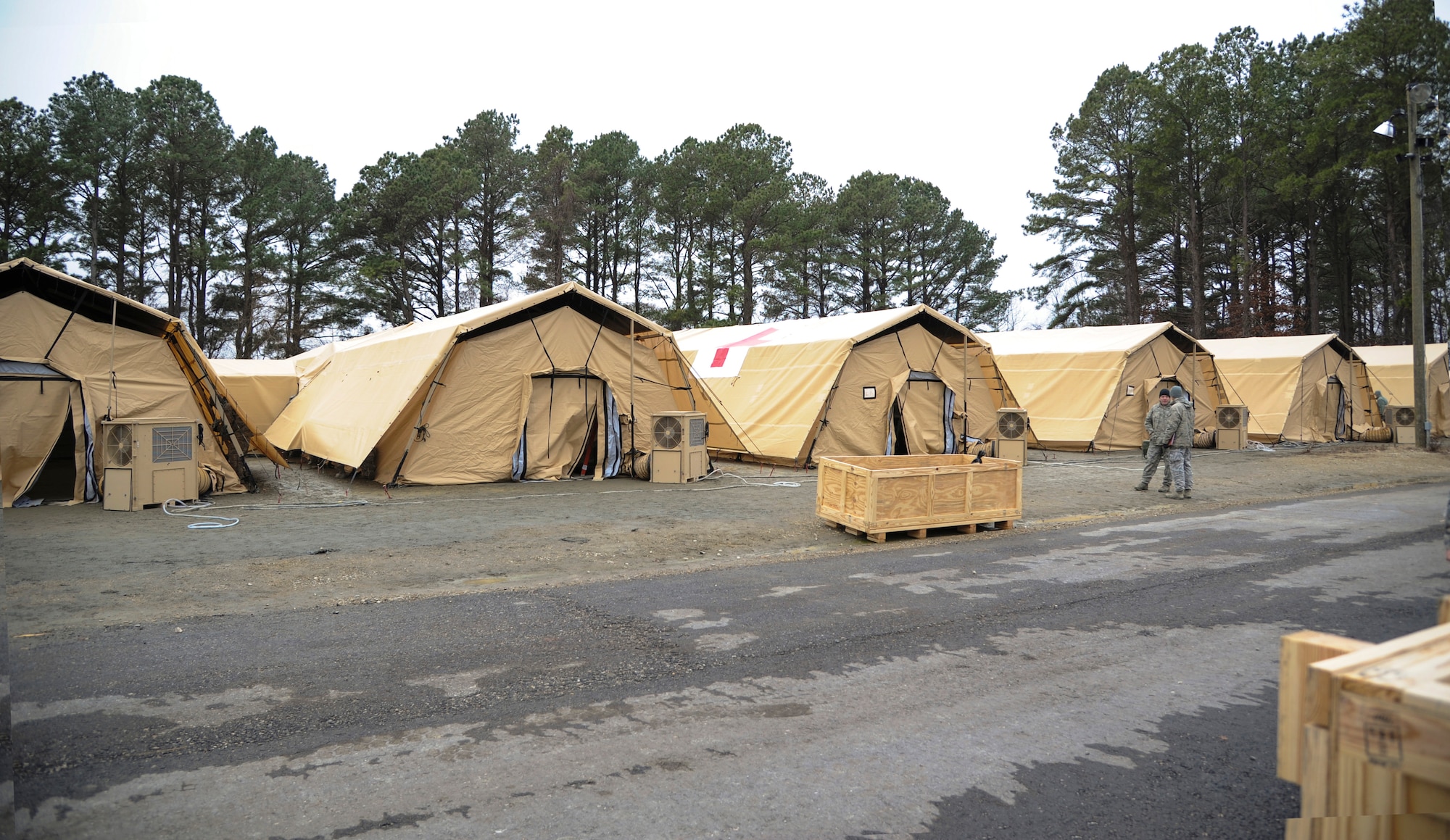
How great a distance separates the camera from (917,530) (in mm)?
9195

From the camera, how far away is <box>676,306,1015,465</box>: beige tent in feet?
55.5

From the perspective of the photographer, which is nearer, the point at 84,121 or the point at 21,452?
the point at 21,452

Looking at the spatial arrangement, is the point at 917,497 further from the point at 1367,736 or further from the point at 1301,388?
the point at 1301,388

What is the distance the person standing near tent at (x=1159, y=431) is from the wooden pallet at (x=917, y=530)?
4.25m

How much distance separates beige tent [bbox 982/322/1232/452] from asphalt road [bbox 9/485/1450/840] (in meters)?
14.9

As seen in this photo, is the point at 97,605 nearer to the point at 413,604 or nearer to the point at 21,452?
the point at 413,604

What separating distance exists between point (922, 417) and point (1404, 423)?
52.8 ft

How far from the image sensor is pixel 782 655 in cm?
495

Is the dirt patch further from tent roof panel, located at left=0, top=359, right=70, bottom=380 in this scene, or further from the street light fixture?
the street light fixture

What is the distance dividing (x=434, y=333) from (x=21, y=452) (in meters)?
5.87

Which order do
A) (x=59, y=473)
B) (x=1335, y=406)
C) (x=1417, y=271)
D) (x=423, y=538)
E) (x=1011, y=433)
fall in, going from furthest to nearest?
(x=1335, y=406), (x=1417, y=271), (x=1011, y=433), (x=59, y=473), (x=423, y=538)

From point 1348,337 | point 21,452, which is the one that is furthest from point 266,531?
point 1348,337

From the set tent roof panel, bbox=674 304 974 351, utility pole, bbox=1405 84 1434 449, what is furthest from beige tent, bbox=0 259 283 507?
utility pole, bbox=1405 84 1434 449

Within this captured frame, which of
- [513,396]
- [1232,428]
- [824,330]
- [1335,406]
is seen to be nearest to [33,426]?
[513,396]
